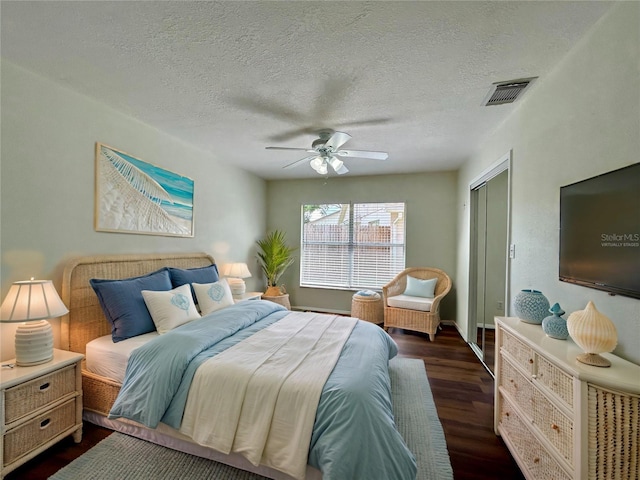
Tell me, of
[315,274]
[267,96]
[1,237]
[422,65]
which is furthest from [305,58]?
[315,274]

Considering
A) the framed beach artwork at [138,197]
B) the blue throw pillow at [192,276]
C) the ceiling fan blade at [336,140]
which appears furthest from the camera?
the blue throw pillow at [192,276]

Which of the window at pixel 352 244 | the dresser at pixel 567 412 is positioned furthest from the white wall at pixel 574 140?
the window at pixel 352 244

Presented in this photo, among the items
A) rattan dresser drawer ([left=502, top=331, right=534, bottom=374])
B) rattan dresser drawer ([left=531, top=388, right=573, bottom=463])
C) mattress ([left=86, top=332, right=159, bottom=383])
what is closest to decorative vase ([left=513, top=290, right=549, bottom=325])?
rattan dresser drawer ([left=502, top=331, right=534, bottom=374])

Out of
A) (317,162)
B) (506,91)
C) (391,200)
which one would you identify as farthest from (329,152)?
(391,200)

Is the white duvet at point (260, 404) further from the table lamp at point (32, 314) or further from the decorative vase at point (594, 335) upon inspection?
the decorative vase at point (594, 335)

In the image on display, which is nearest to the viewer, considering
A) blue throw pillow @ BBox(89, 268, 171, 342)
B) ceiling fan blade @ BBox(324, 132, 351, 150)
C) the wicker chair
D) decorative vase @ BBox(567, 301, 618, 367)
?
decorative vase @ BBox(567, 301, 618, 367)

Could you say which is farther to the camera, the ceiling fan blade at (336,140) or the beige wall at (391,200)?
the beige wall at (391,200)

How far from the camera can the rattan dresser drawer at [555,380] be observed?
120 centimetres

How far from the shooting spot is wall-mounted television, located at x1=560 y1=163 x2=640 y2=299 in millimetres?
1177

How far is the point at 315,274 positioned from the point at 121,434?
12.2ft

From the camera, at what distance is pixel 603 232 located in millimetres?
1335

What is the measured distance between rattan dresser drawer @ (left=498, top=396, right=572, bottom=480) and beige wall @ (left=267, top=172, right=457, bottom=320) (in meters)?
2.76

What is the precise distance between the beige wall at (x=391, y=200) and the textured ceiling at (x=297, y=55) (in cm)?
192

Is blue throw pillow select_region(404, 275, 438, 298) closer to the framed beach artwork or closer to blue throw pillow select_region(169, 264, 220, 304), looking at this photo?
blue throw pillow select_region(169, 264, 220, 304)
